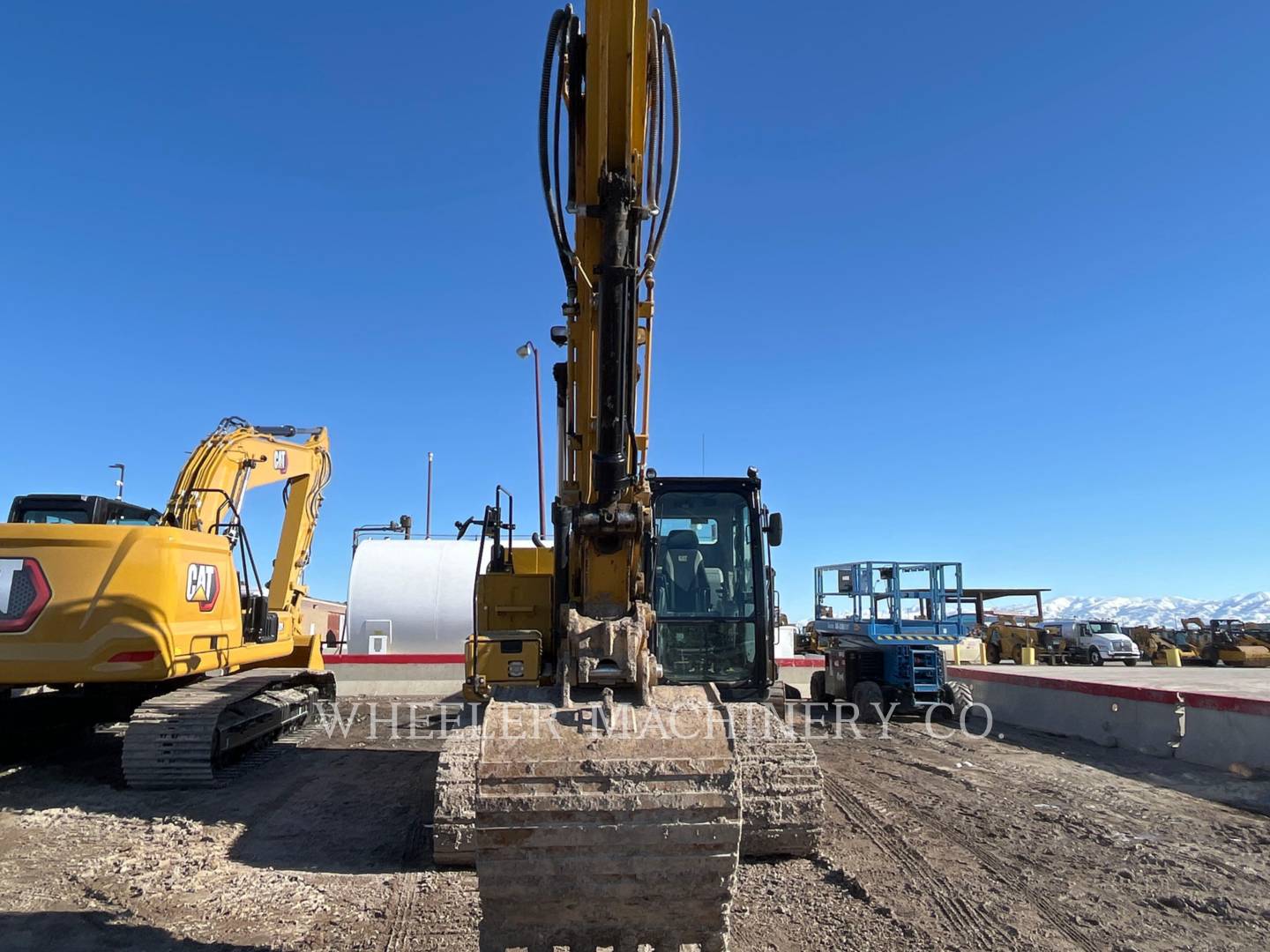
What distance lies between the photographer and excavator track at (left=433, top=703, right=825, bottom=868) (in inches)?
223

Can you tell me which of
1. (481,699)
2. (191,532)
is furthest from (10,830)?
(481,699)

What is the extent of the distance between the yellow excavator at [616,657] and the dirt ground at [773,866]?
0.32m

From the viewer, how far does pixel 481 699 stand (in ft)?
20.0

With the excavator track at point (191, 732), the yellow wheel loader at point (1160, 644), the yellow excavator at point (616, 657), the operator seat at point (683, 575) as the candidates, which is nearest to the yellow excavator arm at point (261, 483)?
the excavator track at point (191, 732)

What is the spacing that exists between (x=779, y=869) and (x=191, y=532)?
6.30 metres

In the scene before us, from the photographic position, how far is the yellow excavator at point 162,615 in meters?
7.64

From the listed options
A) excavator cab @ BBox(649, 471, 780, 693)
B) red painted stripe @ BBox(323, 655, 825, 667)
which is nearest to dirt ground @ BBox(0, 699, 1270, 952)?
excavator cab @ BBox(649, 471, 780, 693)

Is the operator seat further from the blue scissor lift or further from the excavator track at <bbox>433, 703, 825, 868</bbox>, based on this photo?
the blue scissor lift

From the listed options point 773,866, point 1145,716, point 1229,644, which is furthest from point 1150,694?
point 1229,644

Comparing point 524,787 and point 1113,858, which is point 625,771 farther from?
point 1113,858

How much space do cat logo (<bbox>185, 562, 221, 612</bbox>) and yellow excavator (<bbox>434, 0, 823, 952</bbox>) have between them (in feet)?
10.3

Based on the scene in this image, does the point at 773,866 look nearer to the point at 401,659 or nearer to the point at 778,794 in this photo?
the point at 778,794

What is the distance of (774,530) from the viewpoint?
727cm

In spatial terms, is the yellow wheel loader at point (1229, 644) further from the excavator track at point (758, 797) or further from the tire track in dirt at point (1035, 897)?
the excavator track at point (758, 797)
